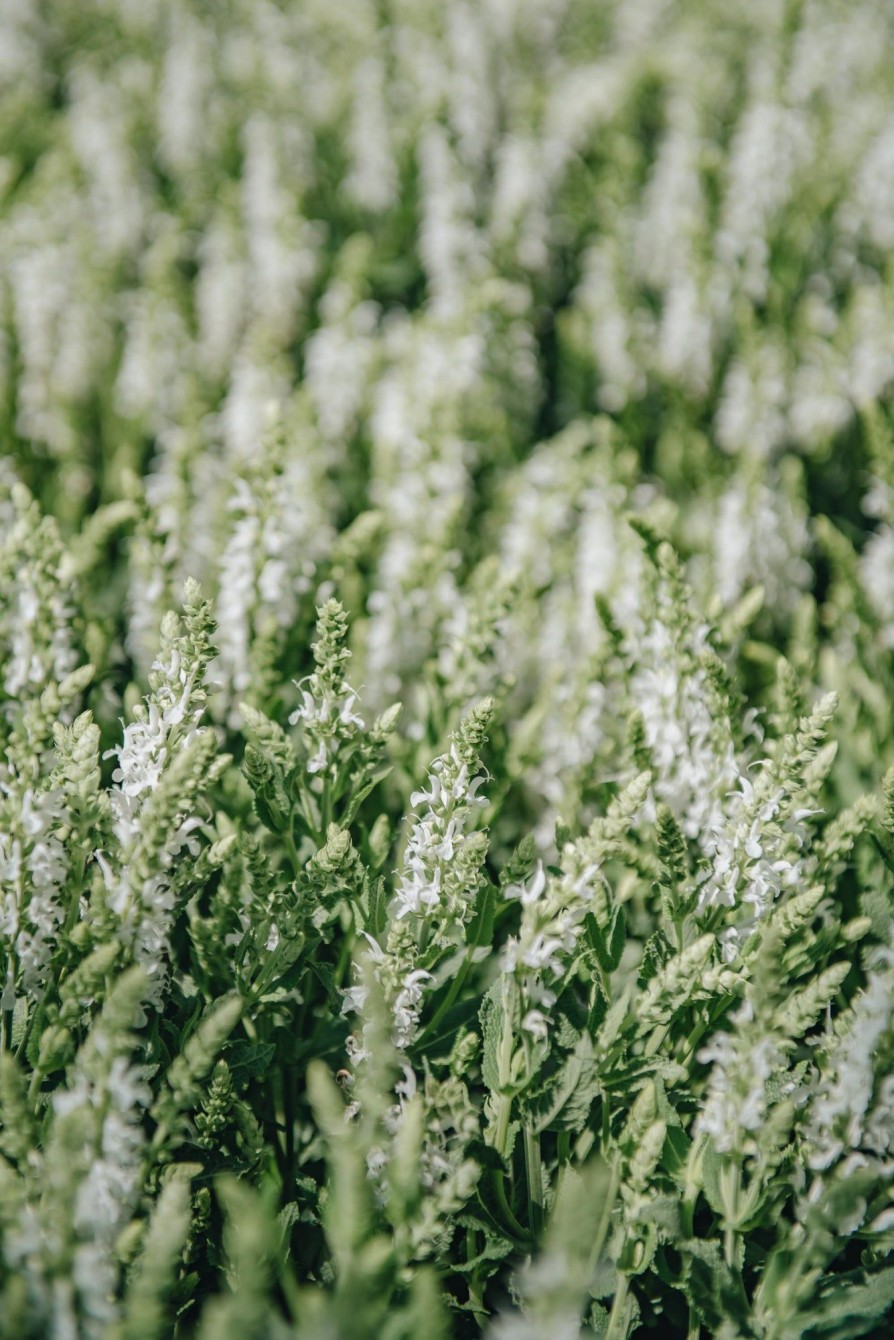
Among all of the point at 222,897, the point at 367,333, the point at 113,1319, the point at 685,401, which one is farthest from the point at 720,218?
the point at 113,1319

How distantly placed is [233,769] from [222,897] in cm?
48

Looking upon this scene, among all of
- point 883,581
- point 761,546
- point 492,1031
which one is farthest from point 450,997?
point 883,581

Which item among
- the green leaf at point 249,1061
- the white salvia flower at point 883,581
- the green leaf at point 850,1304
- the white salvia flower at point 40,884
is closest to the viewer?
the green leaf at point 850,1304

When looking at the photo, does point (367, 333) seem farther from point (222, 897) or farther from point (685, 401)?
point (222, 897)

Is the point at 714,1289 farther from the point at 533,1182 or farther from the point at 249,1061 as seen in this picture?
the point at 249,1061

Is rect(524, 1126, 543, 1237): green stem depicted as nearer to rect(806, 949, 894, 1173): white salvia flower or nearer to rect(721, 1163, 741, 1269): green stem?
rect(721, 1163, 741, 1269): green stem

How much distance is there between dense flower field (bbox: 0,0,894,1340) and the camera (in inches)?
65.6

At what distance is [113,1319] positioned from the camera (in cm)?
143

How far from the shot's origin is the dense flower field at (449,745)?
5.47 feet

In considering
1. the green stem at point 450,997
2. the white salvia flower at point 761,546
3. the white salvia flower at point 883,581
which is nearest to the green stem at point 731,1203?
the green stem at point 450,997

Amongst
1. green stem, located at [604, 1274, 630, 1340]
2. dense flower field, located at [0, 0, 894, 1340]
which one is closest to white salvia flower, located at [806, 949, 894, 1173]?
dense flower field, located at [0, 0, 894, 1340]

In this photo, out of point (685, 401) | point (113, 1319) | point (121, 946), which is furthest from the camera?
point (685, 401)

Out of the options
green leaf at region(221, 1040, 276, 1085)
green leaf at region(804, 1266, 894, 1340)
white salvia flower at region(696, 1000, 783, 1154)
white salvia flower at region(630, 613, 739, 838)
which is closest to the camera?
white salvia flower at region(696, 1000, 783, 1154)

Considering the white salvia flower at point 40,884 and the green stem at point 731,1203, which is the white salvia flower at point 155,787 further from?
the green stem at point 731,1203
